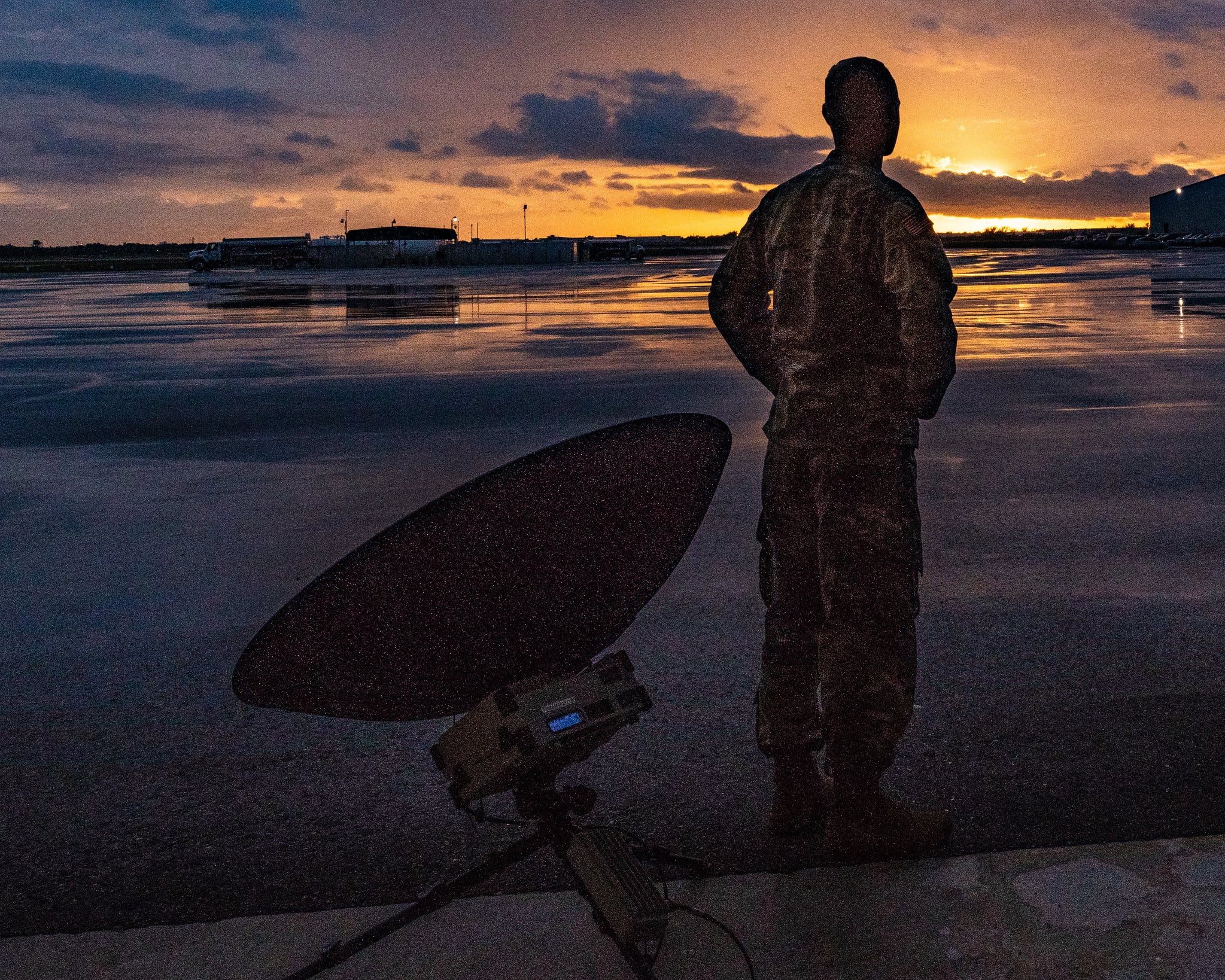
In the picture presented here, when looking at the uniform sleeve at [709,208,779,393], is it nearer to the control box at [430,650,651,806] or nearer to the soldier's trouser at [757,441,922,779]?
the soldier's trouser at [757,441,922,779]

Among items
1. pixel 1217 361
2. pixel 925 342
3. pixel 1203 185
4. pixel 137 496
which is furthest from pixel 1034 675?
pixel 1203 185

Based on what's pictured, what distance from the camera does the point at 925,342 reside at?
10.3 feet

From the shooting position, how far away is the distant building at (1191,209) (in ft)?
421

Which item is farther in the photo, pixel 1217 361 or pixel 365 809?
pixel 1217 361

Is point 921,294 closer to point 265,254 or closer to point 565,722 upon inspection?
point 565,722

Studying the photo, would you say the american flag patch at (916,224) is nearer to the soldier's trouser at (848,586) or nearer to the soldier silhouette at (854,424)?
the soldier silhouette at (854,424)

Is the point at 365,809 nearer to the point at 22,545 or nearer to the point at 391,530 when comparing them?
the point at 391,530

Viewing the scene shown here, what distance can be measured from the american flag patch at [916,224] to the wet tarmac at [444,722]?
1.67 metres

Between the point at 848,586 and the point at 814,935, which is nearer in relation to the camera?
the point at 814,935

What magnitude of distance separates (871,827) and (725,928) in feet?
1.97

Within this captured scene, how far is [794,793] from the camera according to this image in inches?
141

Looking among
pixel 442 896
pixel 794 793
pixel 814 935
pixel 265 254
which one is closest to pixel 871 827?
pixel 794 793

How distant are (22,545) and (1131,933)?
633cm

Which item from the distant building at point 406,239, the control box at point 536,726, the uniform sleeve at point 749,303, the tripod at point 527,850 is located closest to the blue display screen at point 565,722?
the control box at point 536,726
